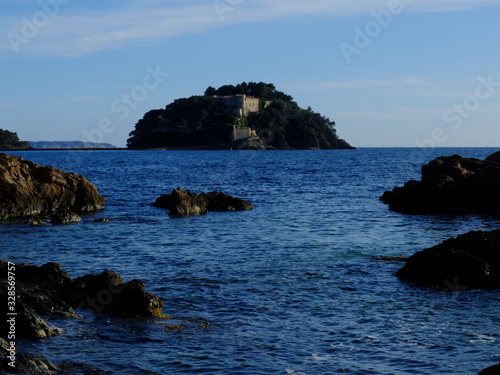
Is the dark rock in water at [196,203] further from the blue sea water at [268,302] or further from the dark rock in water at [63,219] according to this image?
the dark rock in water at [63,219]

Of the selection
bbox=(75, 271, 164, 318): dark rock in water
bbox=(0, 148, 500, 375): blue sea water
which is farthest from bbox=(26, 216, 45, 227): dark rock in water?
bbox=(75, 271, 164, 318): dark rock in water

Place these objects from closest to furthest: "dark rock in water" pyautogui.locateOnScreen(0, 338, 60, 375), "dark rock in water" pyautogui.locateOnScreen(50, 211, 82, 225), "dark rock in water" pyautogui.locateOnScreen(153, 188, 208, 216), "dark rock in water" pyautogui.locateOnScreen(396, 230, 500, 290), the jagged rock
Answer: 1. "dark rock in water" pyautogui.locateOnScreen(0, 338, 60, 375)
2. "dark rock in water" pyautogui.locateOnScreen(396, 230, 500, 290)
3. "dark rock in water" pyautogui.locateOnScreen(50, 211, 82, 225)
4. the jagged rock
5. "dark rock in water" pyautogui.locateOnScreen(153, 188, 208, 216)

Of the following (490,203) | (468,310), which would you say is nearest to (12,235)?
(468,310)

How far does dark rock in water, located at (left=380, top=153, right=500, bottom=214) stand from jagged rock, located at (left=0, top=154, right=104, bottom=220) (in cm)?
1921

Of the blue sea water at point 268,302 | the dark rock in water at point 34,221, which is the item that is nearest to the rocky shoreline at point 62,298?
the blue sea water at point 268,302

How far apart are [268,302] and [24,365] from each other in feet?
25.5

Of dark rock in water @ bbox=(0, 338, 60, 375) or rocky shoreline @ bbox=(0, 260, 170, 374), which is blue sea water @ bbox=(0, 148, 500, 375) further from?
dark rock in water @ bbox=(0, 338, 60, 375)

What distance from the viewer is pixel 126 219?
33688 mm

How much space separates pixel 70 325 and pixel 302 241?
46.6 feet

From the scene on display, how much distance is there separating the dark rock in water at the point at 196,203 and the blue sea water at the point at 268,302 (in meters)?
3.04

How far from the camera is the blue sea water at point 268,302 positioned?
11.9 metres

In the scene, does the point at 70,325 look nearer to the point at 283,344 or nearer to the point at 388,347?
the point at 283,344

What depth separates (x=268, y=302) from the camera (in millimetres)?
16328

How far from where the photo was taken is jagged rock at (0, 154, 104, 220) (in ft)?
106
